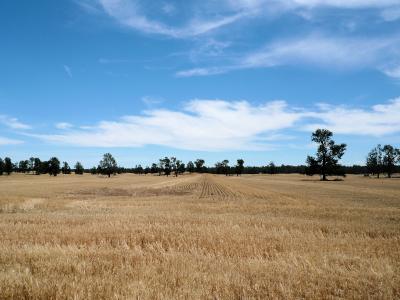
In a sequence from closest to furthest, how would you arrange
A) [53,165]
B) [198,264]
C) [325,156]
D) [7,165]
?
[198,264] < [325,156] < [53,165] < [7,165]

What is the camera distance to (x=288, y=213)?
23203 millimetres

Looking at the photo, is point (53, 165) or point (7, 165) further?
point (7, 165)

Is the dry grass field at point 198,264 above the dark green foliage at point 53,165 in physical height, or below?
below

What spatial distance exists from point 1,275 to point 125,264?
2.66 meters

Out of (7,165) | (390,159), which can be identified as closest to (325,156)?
(390,159)

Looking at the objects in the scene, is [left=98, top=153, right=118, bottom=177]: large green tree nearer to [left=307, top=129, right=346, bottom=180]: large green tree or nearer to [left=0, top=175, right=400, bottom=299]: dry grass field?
[left=307, top=129, right=346, bottom=180]: large green tree

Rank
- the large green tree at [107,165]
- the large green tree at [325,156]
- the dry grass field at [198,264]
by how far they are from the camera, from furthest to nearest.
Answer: the large green tree at [107,165], the large green tree at [325,156], the dry grass field at [198,264]

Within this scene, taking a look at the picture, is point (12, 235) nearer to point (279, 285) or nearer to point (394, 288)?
point (279, 285)

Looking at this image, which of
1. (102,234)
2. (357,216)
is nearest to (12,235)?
(102,234)

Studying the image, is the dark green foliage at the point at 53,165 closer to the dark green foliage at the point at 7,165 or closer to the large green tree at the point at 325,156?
the dark green foliage at the point at 7,165

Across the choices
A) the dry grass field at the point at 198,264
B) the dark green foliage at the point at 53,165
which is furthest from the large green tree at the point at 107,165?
the dry grass field at the point at 198,264

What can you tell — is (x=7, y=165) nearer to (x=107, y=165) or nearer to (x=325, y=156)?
(x=107, y=165)

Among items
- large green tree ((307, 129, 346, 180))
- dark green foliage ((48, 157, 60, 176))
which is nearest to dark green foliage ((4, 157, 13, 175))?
dark green foliage ((48, 157, 60, 176))

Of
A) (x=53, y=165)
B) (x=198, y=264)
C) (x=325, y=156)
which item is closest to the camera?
(x=198, y=264)
